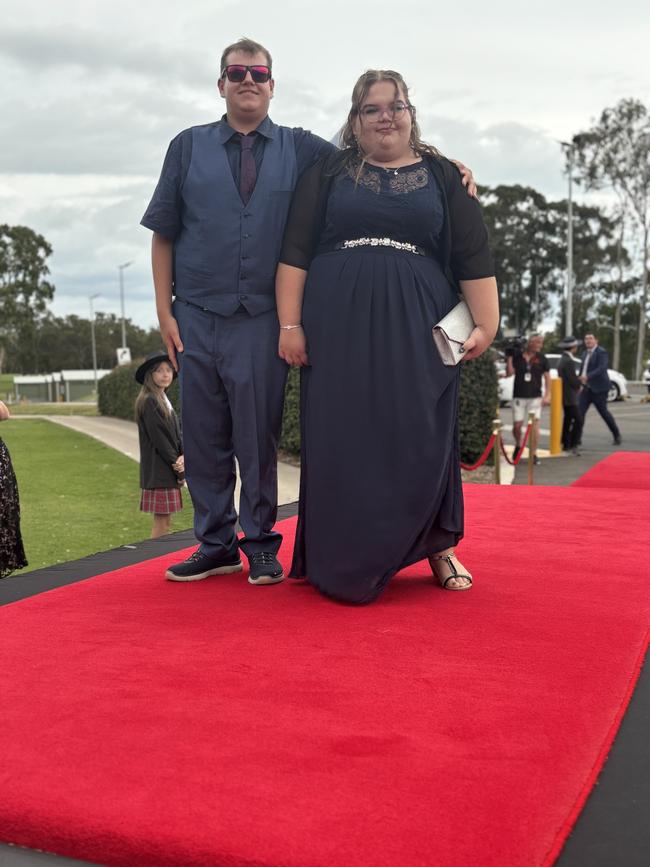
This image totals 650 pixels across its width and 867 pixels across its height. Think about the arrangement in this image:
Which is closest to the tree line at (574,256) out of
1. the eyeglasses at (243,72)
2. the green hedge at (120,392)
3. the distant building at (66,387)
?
the distant building at (66,387)

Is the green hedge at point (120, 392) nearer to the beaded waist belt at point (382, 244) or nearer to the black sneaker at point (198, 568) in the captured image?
the black sneaker at point (198, 568)

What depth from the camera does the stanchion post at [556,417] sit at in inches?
532

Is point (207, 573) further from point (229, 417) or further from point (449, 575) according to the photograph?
point (449, 575)

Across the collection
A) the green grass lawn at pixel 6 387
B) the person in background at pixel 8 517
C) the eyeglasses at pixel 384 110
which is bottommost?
the green grass lawn at pixel 6 387

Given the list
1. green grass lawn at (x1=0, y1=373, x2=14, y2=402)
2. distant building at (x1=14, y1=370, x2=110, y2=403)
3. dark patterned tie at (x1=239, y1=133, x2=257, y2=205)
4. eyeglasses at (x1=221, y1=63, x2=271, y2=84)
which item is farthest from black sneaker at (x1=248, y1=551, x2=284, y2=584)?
green grass lawn at (x1=0, y1=373, x2=14, y2=402)

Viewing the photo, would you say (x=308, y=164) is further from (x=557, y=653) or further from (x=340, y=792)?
(x=340, y=792)

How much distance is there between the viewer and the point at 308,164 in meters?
3.80

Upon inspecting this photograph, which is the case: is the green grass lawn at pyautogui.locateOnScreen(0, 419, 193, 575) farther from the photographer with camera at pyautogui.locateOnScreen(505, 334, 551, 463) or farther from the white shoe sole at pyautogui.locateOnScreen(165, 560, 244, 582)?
the photographer with camera at pyautogui.locateOnScreen(505, 334, 551, 463)

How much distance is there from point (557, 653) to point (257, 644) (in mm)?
812

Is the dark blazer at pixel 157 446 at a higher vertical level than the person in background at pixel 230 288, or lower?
lower

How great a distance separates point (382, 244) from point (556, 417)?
10.5m

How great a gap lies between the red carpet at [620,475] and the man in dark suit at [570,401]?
507cm

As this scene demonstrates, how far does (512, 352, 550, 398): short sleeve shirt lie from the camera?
1291 cm

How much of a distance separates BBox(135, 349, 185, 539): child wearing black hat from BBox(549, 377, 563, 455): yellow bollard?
8.23 m
